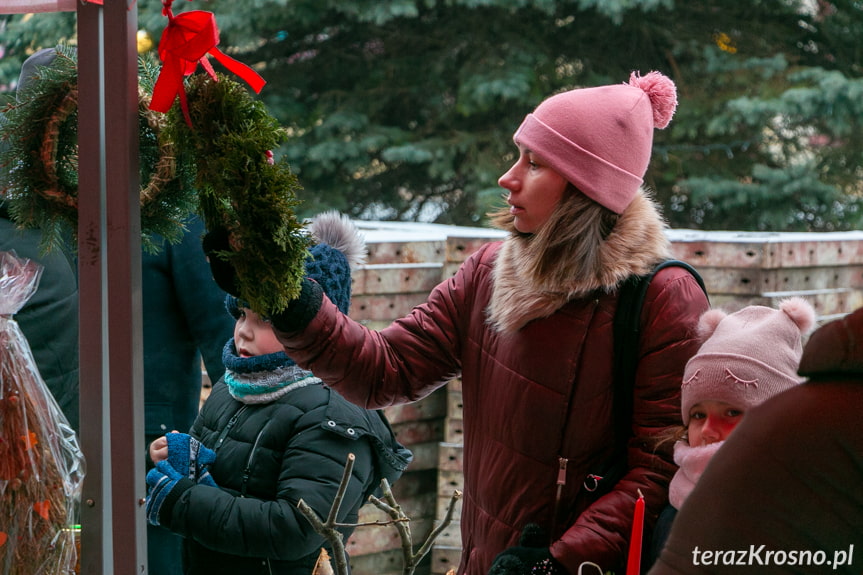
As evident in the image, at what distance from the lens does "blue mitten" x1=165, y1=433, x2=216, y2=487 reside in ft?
6.31

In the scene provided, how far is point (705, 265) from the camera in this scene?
332 cm

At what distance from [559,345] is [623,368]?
0.11 meters

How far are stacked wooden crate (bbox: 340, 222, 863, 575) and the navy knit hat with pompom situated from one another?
4.00 ft

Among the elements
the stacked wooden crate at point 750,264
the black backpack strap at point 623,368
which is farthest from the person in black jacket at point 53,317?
the stacked wooden crate at point 750,264

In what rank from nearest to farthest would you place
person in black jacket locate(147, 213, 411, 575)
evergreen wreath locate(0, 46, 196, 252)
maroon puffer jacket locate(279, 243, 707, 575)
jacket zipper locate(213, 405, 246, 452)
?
evergreen wreath locate(0, 46, 196, 252), maroon puffer jacket locate(279, 243, 707, 575), person in black jacket locate(147, 213, 411, 575), jacket zipper locate(213, 405, 246, 452)

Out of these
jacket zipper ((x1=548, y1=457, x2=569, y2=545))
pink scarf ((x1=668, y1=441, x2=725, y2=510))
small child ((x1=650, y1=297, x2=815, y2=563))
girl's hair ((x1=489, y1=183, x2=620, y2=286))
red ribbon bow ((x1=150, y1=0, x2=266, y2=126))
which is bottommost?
jacket zipper ((x1=548, y1=457, x2=569, y2=545))

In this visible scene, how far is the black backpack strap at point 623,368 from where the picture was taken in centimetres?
160

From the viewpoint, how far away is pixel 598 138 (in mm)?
1687

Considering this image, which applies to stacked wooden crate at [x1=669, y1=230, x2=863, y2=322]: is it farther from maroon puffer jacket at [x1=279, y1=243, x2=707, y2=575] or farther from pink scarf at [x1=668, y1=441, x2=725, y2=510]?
pink scarf at [x1=668, y1=441, x2=725, y2=510]

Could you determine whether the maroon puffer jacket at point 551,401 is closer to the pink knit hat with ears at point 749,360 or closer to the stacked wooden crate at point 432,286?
the pink knit hat with ears at point 749,360

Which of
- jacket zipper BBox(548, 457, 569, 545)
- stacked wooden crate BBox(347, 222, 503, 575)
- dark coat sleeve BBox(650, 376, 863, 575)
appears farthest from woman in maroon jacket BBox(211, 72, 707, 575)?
stacked wooden crate BBox(347, 222, 503, 575)

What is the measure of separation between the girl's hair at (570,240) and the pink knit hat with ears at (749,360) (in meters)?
0.25

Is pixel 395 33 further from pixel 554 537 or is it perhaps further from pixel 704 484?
pixel 704 484

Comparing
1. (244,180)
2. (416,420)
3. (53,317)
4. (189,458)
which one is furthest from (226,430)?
(416,420)
